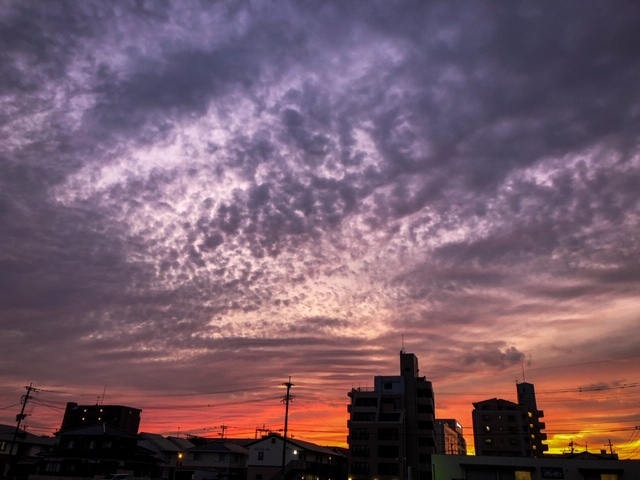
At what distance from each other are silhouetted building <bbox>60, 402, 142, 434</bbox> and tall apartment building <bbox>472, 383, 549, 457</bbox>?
97.9m

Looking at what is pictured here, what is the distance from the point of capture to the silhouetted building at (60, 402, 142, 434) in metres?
133

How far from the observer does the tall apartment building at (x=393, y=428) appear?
84.6 meters

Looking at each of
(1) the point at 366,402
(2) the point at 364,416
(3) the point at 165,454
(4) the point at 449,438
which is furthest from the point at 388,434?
(4) the point at 449,438

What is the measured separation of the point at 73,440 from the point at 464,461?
5951 cm

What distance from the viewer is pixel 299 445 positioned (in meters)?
78.2

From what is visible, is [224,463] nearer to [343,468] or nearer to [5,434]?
[343,468]

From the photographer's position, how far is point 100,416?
13400 centimetres

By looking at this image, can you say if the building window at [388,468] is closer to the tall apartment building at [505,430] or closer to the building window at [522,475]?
the building window at [522,475]

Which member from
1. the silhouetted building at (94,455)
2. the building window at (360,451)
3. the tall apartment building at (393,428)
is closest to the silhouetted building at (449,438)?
the tall apartment building at (393,428)

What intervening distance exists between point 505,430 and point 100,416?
113m

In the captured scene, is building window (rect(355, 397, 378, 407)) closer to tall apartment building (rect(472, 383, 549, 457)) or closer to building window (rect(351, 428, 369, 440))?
building window (rect(351, 428, 369, 440))

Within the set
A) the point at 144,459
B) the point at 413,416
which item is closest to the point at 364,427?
the point at 413,416

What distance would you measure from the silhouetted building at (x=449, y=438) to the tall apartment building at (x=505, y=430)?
931 centimetres

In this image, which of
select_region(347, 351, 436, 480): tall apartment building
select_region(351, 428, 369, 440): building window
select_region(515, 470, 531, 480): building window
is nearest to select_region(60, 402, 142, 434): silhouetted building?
select_region(347, 351, 436, 480): tall apartment building
